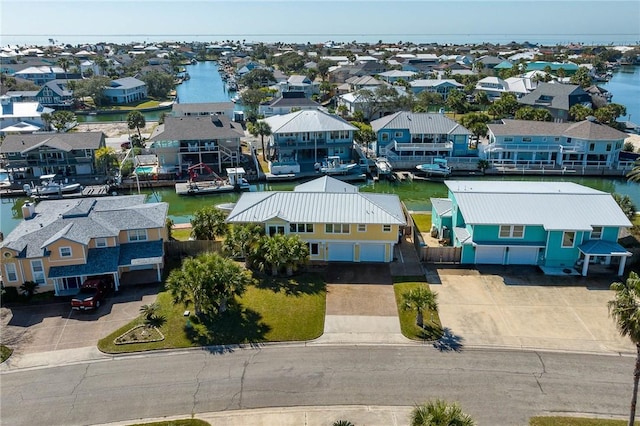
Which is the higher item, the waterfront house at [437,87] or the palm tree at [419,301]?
the waterfront house at [437,87]

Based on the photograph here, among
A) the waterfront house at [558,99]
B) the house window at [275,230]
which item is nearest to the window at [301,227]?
the house window at [275,230]

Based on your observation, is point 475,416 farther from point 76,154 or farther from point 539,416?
point 76,154

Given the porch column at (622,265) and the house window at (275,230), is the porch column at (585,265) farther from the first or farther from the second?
the house window at (275,230)

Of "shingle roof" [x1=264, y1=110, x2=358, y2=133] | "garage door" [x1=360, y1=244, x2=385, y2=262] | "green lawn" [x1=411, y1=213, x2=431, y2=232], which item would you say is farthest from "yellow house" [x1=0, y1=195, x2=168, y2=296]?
"shingle roof" [x1=264, y1=110, x2=358, y2=133]

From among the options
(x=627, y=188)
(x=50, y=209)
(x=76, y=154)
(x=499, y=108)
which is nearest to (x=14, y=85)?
(x=76, y=154)

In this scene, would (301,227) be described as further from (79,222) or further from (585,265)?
(585,265)

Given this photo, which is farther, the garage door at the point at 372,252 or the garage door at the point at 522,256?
the garage door at the point at 372,252

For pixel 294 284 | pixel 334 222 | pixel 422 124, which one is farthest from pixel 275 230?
pixel 422 124
